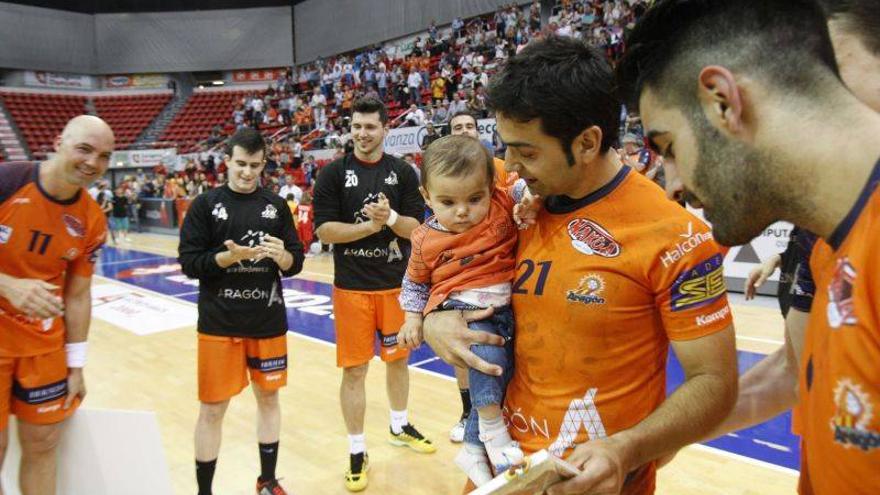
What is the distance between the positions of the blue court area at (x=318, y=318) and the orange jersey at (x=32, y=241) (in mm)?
3294

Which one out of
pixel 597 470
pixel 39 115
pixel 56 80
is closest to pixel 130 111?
pixel 56 80

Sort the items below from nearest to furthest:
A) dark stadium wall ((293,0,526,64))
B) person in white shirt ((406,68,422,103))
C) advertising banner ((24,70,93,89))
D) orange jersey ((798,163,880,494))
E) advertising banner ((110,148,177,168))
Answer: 1. orange jersey ((798,163,880,494))
2. person in white shirt ((406,68,422,103))
3. dark stadium wall ((293,0,526,64))
4. advertising banner ((110,148,177,168))
5. advertising banner ((24,70,93,89))

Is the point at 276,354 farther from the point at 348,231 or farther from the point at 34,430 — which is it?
the point at 34,430

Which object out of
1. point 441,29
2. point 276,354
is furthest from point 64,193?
point 441,29

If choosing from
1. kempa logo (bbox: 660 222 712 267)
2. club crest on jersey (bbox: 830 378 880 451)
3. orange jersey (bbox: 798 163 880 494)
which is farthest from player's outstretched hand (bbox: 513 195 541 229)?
club crest on jersey (bbox: 830 378 880 451)

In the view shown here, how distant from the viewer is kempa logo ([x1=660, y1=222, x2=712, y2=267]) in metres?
1.30

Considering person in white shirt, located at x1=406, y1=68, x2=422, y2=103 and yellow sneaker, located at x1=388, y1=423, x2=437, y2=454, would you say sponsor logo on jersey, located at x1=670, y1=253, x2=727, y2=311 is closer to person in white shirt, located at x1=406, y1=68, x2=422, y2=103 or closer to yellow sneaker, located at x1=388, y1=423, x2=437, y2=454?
yellow sneaker, located at x1=388, y1=423, x2=437, y2=454

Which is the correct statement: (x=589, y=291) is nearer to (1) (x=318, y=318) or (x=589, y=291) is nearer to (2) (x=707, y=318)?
(2) (x=707, y=318)

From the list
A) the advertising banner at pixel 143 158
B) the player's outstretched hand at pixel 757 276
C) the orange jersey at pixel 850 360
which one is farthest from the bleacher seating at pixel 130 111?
the orange jersey at pixel 850 360

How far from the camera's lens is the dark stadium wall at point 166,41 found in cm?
2855

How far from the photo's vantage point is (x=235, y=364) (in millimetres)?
3258

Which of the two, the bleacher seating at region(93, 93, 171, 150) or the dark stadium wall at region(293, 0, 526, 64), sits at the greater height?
the dark stadium wall at region(293, 0, 526, 64)

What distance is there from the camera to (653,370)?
1.45 metres

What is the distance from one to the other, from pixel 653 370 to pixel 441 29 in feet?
74.1
